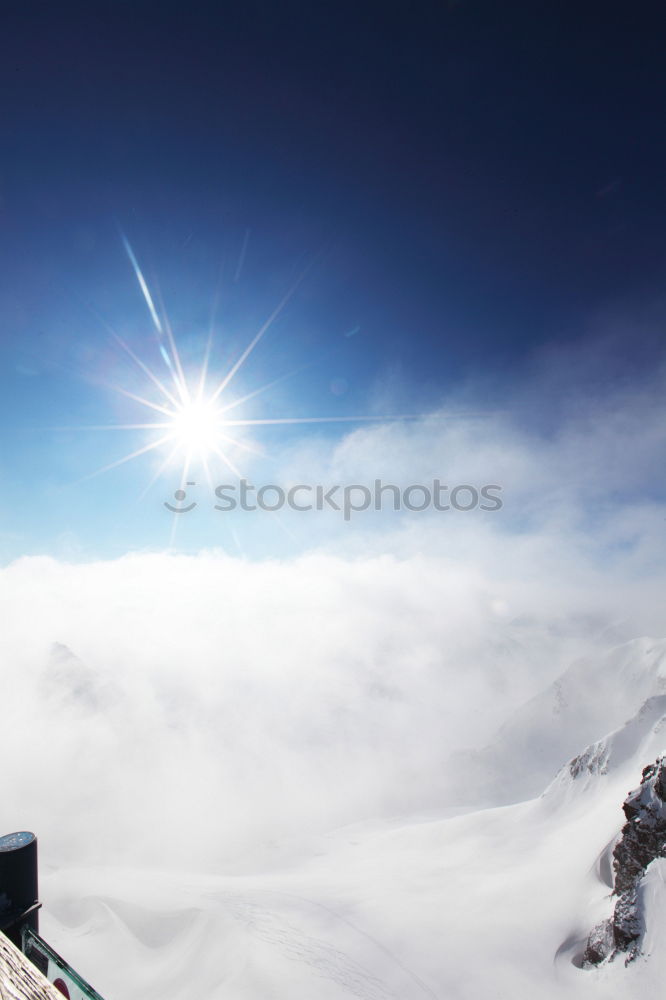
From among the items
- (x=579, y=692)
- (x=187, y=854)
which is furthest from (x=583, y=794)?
(x=579, y=692)

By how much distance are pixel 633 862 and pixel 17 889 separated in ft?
123

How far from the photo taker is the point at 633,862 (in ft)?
91.0

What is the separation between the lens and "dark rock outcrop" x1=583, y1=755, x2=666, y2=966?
75.9ft

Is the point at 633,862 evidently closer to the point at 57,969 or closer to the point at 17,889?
the point at 57,969

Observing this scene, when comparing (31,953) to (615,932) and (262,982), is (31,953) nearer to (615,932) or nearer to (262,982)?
(262,982)

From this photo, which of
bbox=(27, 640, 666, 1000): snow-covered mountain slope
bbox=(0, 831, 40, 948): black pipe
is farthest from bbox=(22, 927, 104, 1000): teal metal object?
bbox=(27, 640, 666, 1000): snow-covered mountain slope

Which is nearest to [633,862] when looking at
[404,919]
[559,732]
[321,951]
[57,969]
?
[404,919]

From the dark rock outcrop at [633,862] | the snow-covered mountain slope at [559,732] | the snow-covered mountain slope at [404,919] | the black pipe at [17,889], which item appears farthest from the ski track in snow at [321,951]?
the snow-covered mountain slope at [559,732]

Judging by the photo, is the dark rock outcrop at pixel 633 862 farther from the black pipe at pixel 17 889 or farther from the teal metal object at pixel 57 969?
the black pipe at pixel 17 889

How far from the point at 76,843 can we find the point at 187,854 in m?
46.4

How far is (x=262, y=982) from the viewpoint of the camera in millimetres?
23719

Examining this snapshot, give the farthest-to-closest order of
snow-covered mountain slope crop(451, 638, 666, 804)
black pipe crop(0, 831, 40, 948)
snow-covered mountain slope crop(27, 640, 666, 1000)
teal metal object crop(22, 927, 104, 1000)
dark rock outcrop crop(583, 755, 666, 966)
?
snow-covered mountain slope crop(451, 638, 666, 804)
snow-covered mountain slope crop(27, 640, 666, 1000)
dark rock outcrop crop(583, 755, 666, 966)
black pipe crop(0, 831, 40, 948)
teal metal object crop(22, 927, 104, 1000)

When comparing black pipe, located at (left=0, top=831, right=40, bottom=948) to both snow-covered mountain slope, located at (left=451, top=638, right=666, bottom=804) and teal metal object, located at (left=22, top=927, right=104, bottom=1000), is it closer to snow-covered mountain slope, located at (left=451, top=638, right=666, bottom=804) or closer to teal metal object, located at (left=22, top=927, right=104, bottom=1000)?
teal metal object, located at (left=22, top=927, right=104, bottom=1000)

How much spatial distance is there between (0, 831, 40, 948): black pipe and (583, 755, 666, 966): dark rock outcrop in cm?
3170
